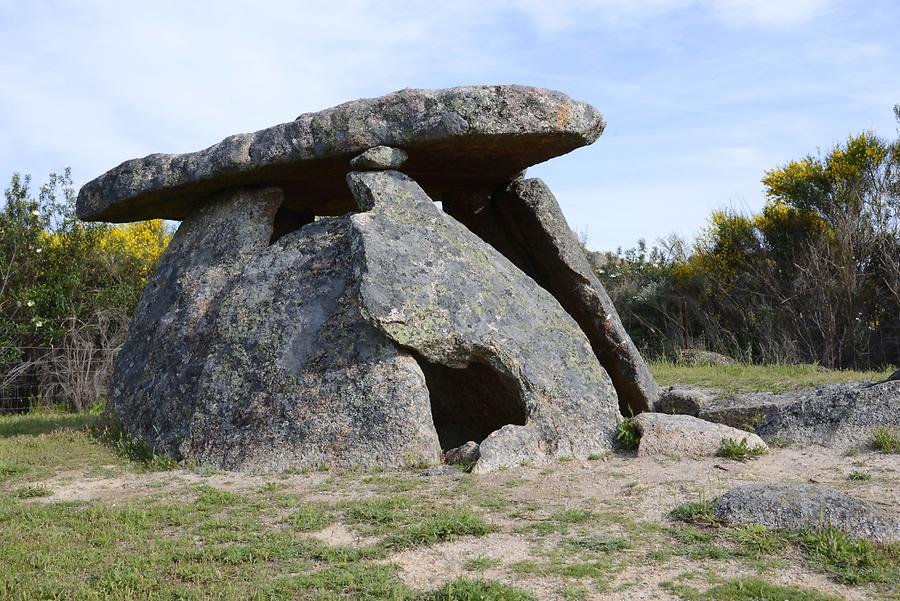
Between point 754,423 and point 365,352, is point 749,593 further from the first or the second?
point 754,423

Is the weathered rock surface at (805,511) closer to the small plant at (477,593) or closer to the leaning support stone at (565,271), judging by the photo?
the small plant at (477,593)

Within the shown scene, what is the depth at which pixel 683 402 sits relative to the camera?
10.1 m

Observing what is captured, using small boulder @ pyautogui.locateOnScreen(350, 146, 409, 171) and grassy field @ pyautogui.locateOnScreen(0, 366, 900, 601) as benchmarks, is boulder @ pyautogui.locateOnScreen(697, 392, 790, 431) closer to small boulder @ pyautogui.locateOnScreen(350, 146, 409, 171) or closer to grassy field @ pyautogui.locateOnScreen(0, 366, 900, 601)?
grassy field @ pyautogui.locateOnScreen(0, 366, 900, 601)

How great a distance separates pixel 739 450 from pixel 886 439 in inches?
51.1

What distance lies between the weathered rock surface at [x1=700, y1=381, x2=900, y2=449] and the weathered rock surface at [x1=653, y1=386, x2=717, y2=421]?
28.6 inches

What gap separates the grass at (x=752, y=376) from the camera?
12.3 m

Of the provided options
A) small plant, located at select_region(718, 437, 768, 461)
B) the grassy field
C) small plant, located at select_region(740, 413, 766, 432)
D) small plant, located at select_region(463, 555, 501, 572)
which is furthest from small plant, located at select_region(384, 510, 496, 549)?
small plant, located at select_region(740, 413, 766, 432)

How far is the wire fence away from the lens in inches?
607

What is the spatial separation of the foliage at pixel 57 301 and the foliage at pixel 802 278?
11379mm

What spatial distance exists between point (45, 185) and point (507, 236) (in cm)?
959

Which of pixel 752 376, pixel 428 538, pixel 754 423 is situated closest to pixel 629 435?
pixel 754 423

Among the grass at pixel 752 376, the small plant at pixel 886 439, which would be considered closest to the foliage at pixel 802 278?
the grass at pixel 752 376

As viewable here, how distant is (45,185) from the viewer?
54.2 feet

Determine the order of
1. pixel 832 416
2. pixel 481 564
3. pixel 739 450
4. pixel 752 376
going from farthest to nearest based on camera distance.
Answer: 1. pixel 752 376
2. pixel 832 416
3. pixel 739 450
4. pixel 481 564
